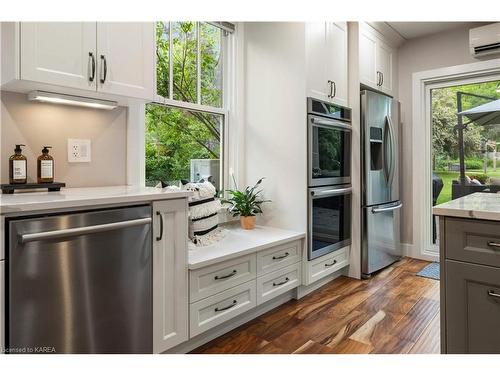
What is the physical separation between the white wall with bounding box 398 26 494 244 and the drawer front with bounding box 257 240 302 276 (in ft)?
6.66

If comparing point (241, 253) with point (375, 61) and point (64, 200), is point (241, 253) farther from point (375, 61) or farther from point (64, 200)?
point (375, 61)

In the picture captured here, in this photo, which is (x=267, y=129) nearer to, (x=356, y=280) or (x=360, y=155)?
(x=360, y=155)

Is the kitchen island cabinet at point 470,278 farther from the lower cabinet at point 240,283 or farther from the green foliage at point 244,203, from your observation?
the green foliage at point 244,203

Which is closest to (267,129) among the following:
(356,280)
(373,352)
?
(356,280)

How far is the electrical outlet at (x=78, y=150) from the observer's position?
1951 millimetres

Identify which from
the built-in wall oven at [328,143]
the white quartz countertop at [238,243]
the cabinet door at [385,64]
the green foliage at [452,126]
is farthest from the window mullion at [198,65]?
the green foliage at [452,126]

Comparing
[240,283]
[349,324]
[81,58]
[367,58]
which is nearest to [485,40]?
[367,58]

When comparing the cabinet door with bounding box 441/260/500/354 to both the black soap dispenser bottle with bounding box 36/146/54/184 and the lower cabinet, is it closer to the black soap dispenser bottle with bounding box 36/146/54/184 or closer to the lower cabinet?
the lower cabinet

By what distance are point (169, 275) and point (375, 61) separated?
304 centimetres

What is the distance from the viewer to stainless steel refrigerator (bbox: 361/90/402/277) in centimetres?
316

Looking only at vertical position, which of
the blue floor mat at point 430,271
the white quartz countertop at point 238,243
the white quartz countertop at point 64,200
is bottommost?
the blue floor mat at point 430,271

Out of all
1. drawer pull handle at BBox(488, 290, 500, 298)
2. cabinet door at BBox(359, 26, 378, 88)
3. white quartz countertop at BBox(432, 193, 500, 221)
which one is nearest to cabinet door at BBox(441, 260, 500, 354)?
drawer pull handle at BBox(488, 290, 500, 298)

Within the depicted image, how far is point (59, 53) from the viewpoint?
1590 mm

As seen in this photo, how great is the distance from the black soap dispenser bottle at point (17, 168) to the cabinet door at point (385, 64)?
3.34 meters
